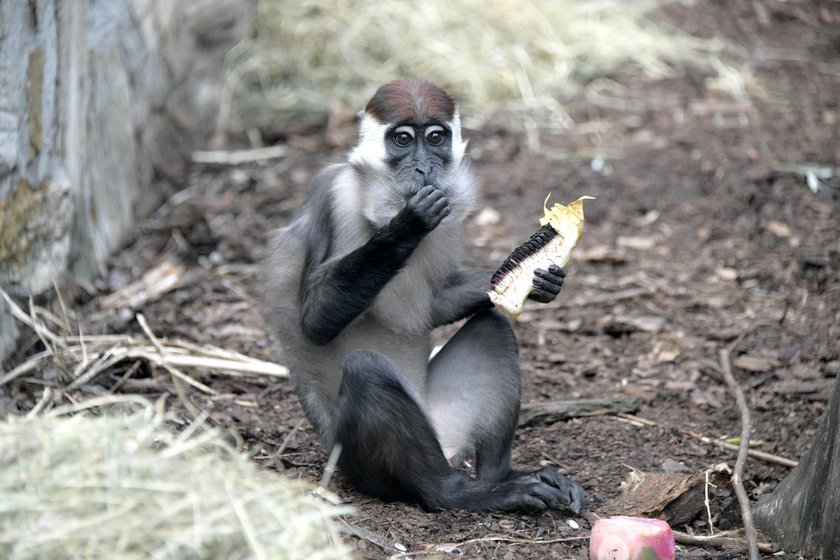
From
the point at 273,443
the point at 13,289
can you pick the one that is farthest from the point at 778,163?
the point at 13,289

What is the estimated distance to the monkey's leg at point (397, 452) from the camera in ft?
15.0

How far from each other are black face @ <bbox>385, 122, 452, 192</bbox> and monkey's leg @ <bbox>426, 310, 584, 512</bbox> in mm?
827

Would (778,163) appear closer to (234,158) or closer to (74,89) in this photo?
(234,158)

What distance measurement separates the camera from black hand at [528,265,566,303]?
480 centimetres

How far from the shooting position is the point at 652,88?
37.2ft

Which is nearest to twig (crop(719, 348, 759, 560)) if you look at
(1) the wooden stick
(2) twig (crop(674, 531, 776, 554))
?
(2) twig (crop(674, 531, 776, 554))

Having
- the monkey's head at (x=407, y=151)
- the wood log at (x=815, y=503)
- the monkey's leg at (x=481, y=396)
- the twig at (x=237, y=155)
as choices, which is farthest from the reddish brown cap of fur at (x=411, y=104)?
the twig at (x=237, y=155)

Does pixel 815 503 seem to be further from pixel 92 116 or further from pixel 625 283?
pixel 92 116

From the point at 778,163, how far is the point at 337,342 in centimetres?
533

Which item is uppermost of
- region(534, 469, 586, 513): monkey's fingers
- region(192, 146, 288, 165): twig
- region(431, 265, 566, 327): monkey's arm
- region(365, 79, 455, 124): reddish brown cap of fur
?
region(365, 79, 455, 124): reddish brown cap of fur

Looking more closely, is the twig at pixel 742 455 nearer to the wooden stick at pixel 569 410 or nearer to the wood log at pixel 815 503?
the wood log at pixel 815 503

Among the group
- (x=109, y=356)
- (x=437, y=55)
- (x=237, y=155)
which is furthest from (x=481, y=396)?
(x=437, y=55)

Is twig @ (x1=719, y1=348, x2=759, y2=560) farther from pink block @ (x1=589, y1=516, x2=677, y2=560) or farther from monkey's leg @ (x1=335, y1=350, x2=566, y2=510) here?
monkey's leg @ (x1=335, y1=350, x2=566, y2=510)

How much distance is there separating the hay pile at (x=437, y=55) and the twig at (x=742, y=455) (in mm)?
4928
